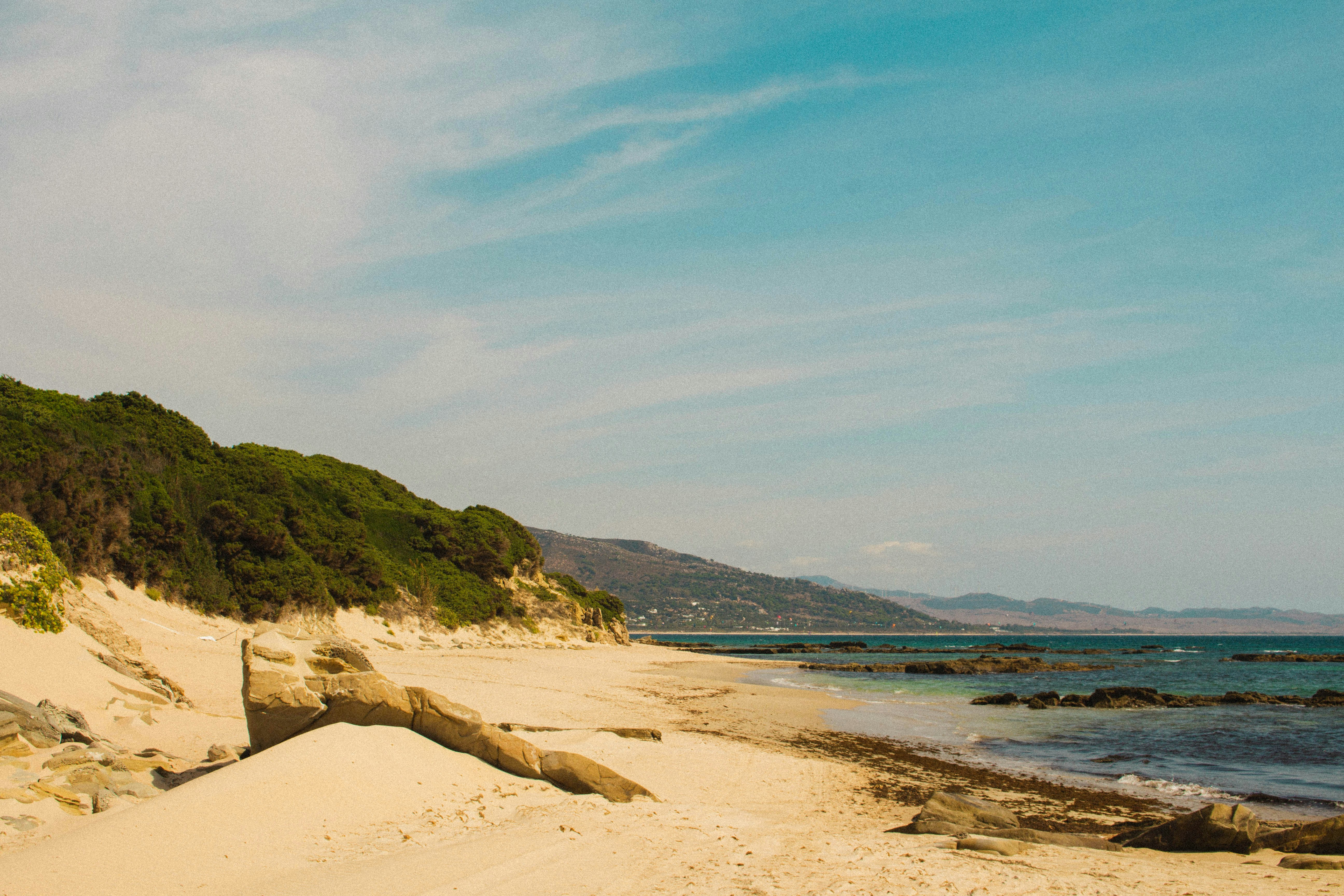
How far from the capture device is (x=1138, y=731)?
78.6 feet

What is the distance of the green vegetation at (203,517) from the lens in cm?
2194

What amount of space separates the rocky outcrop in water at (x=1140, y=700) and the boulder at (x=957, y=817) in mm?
22993

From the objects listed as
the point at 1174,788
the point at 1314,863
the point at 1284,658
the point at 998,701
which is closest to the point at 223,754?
the point at 1314,863

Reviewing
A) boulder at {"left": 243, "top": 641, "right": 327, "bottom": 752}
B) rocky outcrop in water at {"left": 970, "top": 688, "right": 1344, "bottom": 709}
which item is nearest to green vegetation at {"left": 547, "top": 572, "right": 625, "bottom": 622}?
rocky outcrop in water at {"left": 970, "top": 688, "right": 1344, "bottom": 709}

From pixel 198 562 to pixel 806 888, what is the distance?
2808 cm

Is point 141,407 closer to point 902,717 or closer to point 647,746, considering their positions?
point 647,746

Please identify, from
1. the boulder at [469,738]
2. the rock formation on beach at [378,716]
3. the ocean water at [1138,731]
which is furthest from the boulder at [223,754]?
the ocean water at [1138,731]

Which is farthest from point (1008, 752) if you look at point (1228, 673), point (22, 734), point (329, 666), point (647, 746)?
point (1228, 673)

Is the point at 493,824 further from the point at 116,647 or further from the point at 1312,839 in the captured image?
the point at 1312,839

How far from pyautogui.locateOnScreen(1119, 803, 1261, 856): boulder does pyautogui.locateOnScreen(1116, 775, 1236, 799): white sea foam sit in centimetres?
563

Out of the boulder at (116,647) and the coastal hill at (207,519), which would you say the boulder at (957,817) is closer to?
the boulder at (116,647)

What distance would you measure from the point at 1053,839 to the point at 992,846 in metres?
1.57

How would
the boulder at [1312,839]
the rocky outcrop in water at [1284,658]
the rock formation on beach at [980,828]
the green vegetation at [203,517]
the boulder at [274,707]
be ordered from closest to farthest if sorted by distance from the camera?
the rock formation on beach at [980,828], the boulder at [1312,839], the boulder at [274,707], the green vegetation at [203,517], the rocky outcrop in water at [1284,658]

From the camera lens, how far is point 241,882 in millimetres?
6352
